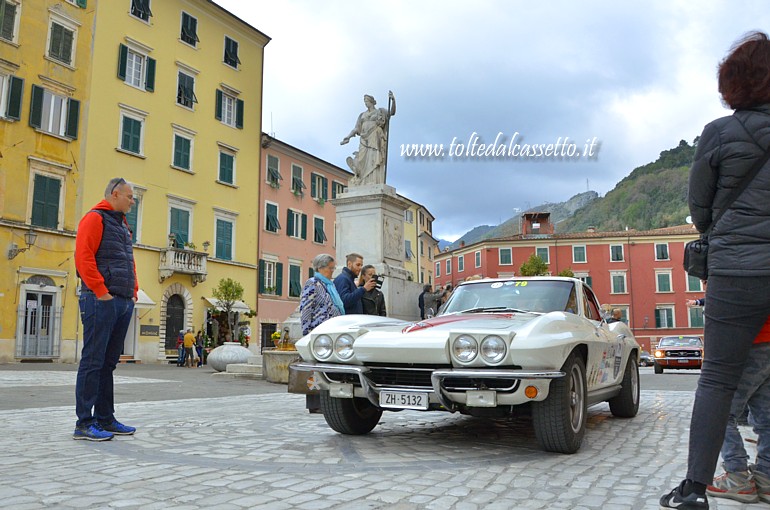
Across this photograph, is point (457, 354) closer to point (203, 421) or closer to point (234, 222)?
point (203, 421)

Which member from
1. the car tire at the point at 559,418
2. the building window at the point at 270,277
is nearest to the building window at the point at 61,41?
the building window at the point at 270,277

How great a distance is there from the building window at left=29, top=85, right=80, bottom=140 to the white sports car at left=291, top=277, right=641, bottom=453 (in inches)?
925

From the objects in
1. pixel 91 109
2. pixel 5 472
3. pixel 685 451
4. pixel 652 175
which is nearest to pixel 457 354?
pixel 685 451

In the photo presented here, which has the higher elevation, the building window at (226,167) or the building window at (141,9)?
the building window at (141,9)

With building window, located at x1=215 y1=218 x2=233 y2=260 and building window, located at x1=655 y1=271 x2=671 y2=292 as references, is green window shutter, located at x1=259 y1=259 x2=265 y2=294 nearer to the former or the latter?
building window, located at x1=215 y1=218 x2=233 y2=260

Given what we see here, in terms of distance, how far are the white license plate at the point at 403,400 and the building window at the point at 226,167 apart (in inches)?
1189

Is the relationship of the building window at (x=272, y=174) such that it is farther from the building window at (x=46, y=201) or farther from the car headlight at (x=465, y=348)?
the car headlight at (x=465, y=348)

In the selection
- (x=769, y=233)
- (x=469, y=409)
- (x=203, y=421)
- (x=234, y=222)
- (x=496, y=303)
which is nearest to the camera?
(x=769, y=233)

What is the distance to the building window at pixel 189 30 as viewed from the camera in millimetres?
31906

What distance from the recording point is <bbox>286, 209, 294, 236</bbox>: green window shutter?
3909 cm

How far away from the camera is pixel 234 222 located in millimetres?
34125

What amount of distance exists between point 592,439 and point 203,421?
3.66 metres

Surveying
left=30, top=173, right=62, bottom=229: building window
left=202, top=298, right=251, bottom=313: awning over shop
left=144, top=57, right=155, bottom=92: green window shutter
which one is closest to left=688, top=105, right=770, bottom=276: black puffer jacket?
left=30, top=173, right=62, bottom=229: building window

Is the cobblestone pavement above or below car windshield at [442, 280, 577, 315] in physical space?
below
